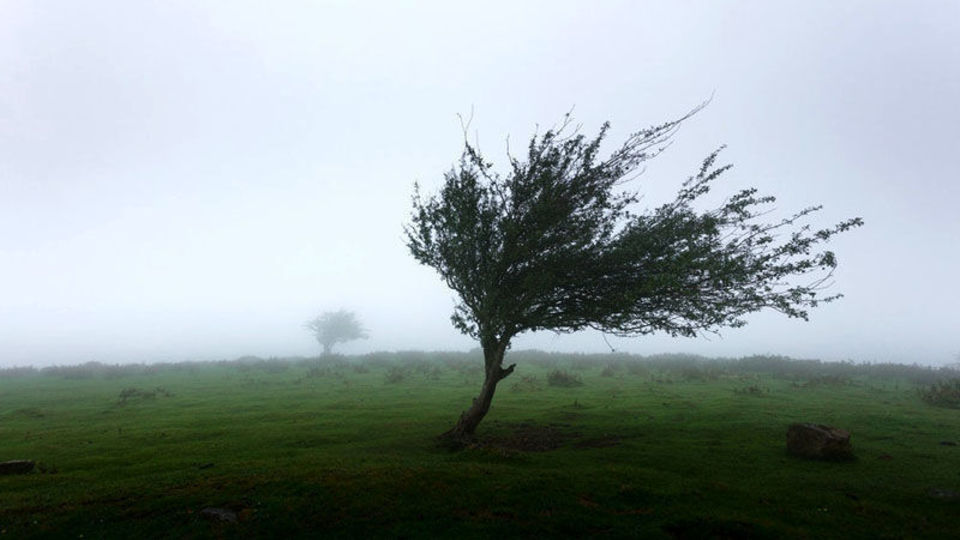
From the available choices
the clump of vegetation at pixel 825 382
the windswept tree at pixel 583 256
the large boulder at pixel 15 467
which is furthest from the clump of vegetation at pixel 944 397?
the large boulder at pixel 15 467

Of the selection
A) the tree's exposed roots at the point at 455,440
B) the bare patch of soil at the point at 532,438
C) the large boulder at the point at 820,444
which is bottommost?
the bare patch of soil at the point at 532,438

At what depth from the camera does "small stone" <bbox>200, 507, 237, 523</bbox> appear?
11.4m

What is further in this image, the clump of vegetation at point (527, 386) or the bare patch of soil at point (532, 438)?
the clump of vegetation at point (527, 386)

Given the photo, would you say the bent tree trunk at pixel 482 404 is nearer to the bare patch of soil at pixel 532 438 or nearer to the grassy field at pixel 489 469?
the bare patch of soil at pixel 532 438

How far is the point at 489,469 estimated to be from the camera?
14938 millimetres

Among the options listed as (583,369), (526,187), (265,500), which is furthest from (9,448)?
(583,369)

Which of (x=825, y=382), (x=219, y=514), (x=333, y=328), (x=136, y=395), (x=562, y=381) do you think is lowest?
(x=219, y=514)

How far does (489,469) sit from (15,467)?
16371mm

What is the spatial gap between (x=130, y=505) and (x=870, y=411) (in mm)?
34901

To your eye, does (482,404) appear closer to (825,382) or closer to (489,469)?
(489,469)

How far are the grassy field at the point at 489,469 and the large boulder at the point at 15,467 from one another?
62 cm

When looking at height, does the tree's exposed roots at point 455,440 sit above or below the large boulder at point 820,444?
below

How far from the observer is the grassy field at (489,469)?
11.0 meters

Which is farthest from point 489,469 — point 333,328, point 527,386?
point 333,328
